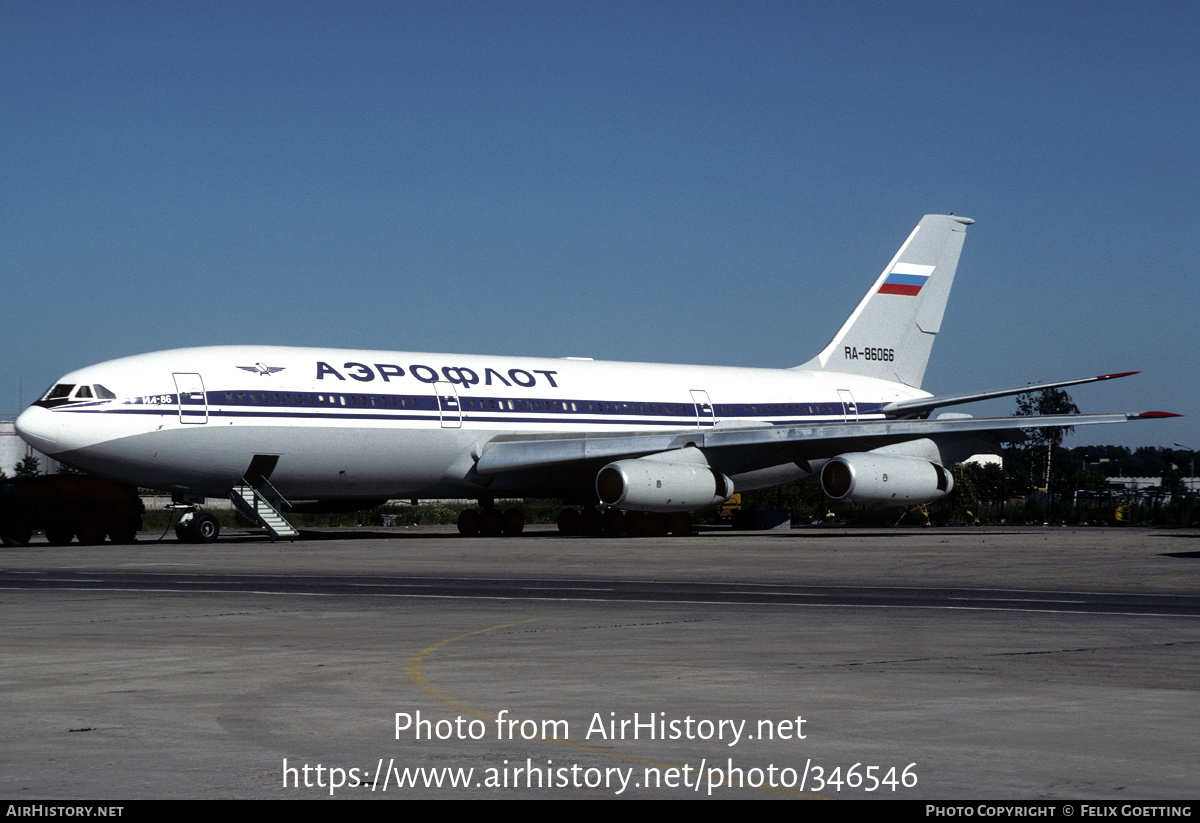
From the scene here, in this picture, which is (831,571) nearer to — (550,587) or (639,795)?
(550,587)

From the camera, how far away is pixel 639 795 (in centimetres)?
696

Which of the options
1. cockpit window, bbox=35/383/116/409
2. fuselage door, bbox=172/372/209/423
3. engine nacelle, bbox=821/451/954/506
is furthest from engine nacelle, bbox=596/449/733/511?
cockpit window, bbox=35/383/116/409

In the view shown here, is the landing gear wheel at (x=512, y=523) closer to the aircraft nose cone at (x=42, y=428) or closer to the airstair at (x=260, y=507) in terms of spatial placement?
the airstair at (x=260, y=507)

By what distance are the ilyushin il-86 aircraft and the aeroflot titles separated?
0.05m

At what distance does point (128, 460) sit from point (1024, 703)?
2693 centimetres

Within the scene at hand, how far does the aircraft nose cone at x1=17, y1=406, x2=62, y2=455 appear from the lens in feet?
106

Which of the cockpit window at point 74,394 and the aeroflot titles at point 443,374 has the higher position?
the aeroflot titles at point 443,374

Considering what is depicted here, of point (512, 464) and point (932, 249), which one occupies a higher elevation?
point (932, 249)

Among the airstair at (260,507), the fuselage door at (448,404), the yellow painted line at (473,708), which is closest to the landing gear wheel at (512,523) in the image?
the fuselage door at (448,404)

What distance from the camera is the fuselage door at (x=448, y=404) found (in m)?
38.0

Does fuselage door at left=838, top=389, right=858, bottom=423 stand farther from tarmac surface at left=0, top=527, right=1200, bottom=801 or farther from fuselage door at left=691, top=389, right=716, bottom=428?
tarmac surface at left=0, top=527, right=1200, bottom=801

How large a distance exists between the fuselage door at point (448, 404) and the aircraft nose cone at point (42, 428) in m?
9.84

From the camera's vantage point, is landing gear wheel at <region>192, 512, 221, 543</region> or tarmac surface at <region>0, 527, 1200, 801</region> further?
landing gear wheel at <region>192, 512, 221, 543</region>

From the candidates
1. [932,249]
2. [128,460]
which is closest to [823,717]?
[128,460]
